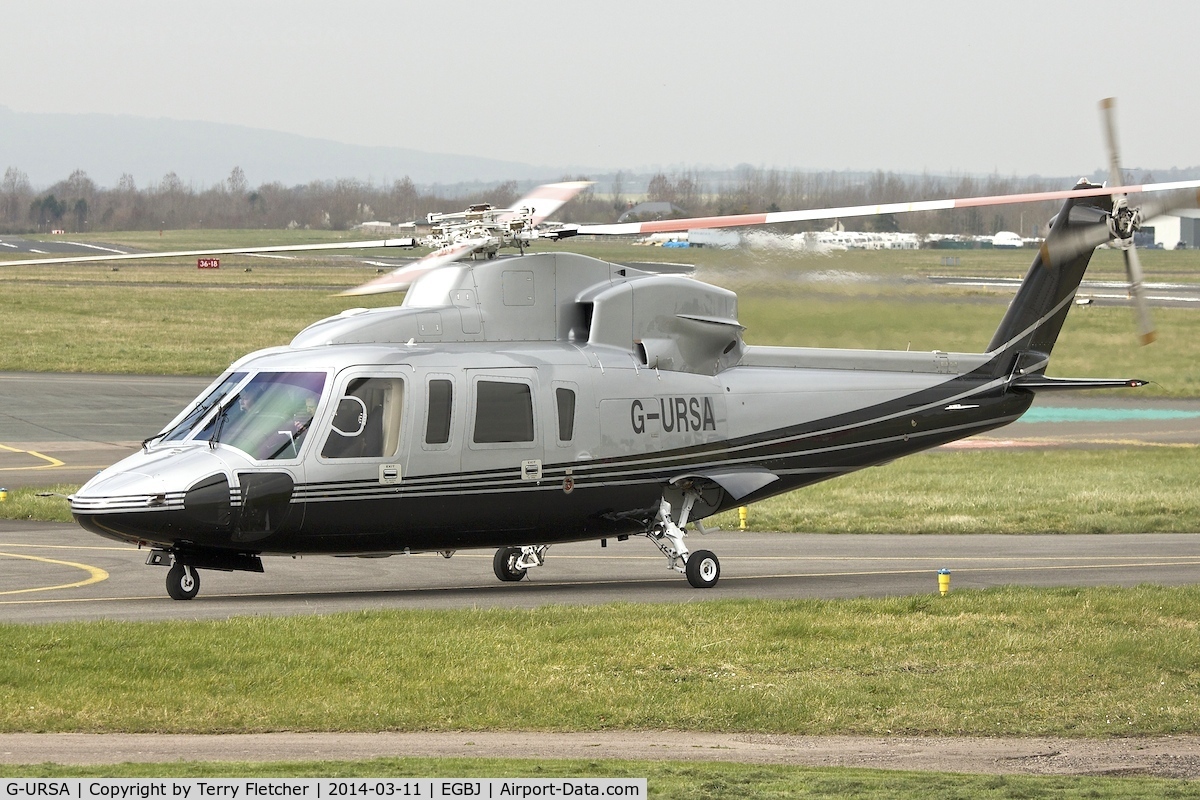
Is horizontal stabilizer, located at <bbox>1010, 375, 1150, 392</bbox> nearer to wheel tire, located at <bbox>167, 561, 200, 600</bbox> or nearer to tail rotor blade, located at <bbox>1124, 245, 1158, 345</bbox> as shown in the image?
tail rotor blade, located at <bbox>1124, 245, 1158, 345</bbox>

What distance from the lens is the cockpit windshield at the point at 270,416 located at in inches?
679

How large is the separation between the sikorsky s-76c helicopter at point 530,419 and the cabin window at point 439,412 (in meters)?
0.02

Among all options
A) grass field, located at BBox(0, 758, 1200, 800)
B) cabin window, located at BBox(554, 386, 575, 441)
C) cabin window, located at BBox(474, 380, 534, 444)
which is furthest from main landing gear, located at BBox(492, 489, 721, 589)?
grass field, located at BBox(0, 758, 1200, 800)

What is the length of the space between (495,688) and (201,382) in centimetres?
3713

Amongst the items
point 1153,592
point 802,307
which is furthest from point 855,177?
point 1153,592

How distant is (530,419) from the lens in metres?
18.9

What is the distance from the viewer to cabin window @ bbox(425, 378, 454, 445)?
1811 cm

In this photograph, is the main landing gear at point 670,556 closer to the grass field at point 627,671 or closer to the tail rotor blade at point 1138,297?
the grass field at point 627,671

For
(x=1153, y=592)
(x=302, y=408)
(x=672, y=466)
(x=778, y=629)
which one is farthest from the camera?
(x=672, y=466)

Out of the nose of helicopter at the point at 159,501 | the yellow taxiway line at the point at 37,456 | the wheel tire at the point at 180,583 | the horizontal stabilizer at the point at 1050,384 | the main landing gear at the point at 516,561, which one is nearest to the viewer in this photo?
Answer: the nose of helicopter at the point at 159,501

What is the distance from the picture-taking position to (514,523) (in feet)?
61.9

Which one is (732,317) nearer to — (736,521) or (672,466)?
(672,466)

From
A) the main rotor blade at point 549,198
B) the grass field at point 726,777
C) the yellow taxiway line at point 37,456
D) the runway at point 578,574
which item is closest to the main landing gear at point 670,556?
the runway at point 578,574

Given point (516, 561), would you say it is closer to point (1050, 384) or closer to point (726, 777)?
point (1050, 384)
